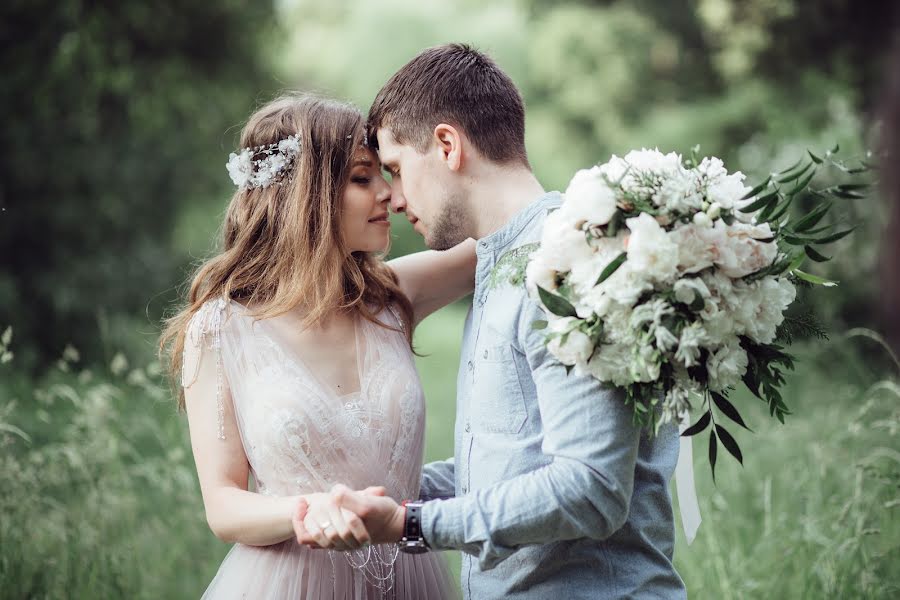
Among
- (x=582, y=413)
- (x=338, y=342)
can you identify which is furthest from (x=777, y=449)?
(x=582, y=413)

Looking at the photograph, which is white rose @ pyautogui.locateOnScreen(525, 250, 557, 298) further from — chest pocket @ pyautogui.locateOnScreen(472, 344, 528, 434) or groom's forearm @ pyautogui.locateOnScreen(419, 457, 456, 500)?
groom's forearm @ pyautogui.locateOnScreen(419, 457, 456, 500)

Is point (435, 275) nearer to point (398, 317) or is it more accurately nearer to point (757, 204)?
point (398, 317)

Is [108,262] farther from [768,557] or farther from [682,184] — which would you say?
[682,184]

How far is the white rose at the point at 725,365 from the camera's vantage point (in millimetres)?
2184

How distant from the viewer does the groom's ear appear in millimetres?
2807

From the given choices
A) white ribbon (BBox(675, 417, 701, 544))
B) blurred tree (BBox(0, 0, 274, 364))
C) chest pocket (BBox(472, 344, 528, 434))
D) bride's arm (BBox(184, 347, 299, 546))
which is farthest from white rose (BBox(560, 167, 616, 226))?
blurred tree (BBox(0, 0, 274, 364))

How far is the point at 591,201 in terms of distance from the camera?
2.17 m

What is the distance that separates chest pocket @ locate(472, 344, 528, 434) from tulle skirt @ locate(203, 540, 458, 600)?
761mm

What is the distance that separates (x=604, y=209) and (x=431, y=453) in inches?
254

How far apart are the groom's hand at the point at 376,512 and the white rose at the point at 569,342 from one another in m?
0.58

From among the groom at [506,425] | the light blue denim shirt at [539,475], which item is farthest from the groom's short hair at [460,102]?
the light blue denim shirt at [539,475]

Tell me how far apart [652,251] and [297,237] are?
147 centimetres

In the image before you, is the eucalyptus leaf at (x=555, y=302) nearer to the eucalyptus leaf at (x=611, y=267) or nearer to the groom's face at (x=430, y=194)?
the eucalyptus leaf at (x=611, y=267)

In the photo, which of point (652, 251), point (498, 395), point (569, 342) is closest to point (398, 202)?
point (498, 395)
